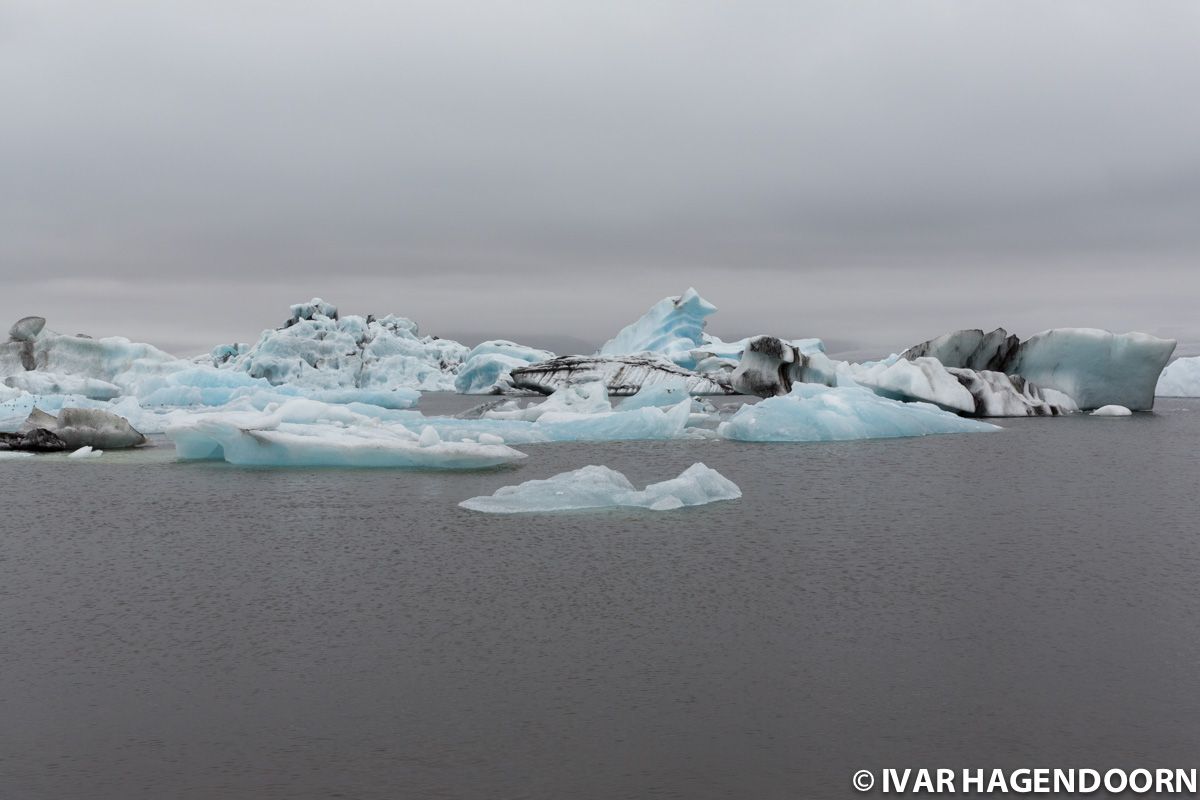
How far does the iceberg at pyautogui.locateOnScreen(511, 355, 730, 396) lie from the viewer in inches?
1323

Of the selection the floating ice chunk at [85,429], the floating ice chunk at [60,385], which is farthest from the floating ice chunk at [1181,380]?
the floating ice chunk at [60,385]

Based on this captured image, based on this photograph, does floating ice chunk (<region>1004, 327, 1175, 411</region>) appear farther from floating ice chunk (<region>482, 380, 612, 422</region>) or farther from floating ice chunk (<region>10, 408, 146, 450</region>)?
floating ice chunk (<region>10, 408, 146, 450</region>)

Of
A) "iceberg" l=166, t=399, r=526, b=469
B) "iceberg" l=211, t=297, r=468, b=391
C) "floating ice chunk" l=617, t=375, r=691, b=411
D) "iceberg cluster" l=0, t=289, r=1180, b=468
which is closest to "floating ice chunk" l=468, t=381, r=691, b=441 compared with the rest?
"iceberg cluster" l=0, t=289, r=1180, b=468

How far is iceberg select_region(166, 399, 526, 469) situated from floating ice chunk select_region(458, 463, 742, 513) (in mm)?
2940

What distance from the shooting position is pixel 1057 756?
3738mm

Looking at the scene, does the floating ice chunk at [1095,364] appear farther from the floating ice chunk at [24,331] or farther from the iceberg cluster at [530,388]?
the floating ice chunk at [24,331]

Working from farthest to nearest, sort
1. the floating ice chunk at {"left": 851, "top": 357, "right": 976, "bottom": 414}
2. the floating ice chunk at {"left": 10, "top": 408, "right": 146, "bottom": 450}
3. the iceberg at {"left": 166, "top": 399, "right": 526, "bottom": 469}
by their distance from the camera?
the floating ice chunk at {"left": 851, "top": 357, "right": 976, "bottom": 414} → the floating ice chunk at {"left": 10, "top": 408, "right": 146, "bottom": 450} → the iceberg at {"left": 166, "top": 399, "right": 526, "bottom": 469}

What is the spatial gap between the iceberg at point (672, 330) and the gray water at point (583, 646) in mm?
30240

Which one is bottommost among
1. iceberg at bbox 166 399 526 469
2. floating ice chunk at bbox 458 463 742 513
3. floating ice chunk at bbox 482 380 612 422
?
floating ice chunk at bbox 458 463 742 513

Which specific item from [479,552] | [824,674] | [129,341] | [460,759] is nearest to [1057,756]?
[824,674]

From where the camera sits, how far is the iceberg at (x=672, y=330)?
40188mm

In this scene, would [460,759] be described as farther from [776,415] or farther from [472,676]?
[776,415]

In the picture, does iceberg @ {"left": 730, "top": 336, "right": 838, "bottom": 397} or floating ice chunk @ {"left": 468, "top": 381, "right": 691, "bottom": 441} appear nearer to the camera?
floating ice chunk @ {"left": 468, "top": 381, "right": 691, "bottom": 441}

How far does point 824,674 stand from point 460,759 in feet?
5.87
